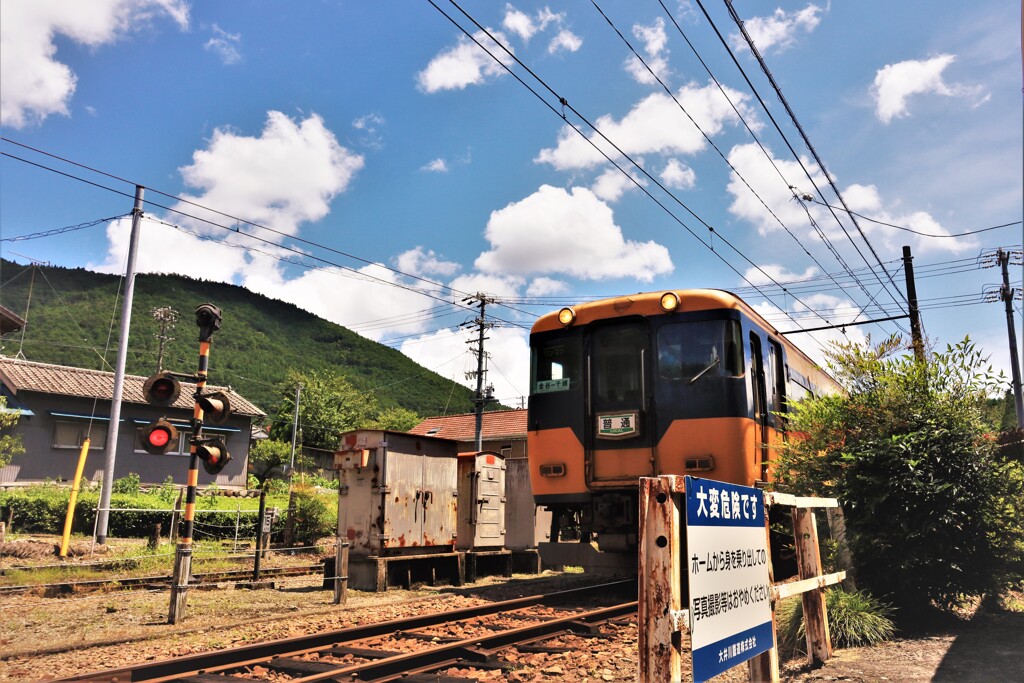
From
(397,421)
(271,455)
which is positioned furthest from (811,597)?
(397,421)

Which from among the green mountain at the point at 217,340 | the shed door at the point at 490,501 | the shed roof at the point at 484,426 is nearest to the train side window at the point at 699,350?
the shed door at the point at 490,501

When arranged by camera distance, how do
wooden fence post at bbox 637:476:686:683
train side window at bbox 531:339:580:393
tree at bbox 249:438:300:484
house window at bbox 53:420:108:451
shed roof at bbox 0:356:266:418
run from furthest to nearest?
tree at bbox 249:438:300:484 < house window at bbox 53:420:108:451 < shed roof at bbox 0:356:266:418 < train side window at bbox 531:339:580:393 < wooden fence post at bbox 637:476:686:683

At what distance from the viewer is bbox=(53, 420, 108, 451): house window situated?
3075 cm

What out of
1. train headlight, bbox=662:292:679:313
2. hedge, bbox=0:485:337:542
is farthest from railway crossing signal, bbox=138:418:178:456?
hedge, bbox=0:485:337:542

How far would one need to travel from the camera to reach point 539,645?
6906mm

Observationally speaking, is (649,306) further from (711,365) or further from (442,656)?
(442,656)

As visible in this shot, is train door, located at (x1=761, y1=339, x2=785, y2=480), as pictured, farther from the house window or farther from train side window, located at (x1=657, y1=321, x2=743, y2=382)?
the house window

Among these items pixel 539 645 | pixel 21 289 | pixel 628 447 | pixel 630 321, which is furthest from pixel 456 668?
pixel 21 289

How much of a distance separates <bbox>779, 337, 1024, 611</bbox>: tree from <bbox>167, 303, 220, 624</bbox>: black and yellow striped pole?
7535 millimetres

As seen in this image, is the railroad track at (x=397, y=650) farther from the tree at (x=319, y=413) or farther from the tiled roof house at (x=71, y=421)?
the tree at (x=319, y=413)

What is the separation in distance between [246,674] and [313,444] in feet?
183

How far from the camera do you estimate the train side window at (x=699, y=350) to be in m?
8.80

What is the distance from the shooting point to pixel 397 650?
6.84m

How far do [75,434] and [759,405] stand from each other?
31701mm
